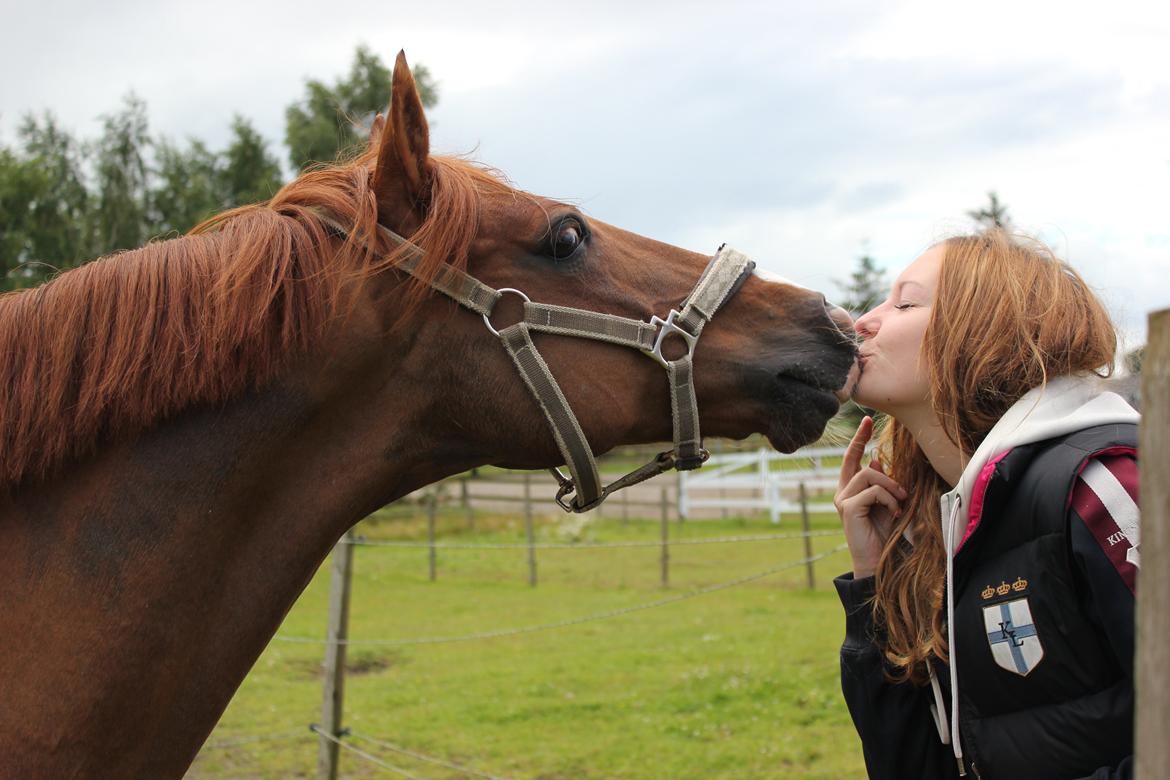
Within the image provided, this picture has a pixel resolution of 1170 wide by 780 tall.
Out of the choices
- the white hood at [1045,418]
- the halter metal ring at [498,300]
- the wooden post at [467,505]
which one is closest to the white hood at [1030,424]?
Answer: the white hood at [1045,418]

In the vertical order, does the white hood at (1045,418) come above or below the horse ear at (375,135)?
below

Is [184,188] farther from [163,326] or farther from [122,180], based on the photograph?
[163,326]

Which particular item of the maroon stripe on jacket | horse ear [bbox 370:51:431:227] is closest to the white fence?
horse ear [bbox 370:51:431:227]

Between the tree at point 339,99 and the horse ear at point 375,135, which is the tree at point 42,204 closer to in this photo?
the tree at point 339,99

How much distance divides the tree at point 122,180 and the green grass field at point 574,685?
39.5 ft

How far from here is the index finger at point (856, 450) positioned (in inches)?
87.4

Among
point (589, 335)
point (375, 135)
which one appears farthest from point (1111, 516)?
point (375, 135)

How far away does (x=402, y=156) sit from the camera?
1866 mm

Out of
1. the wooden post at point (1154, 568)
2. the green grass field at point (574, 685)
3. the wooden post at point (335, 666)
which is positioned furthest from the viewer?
the green grass field at point (574, 685)

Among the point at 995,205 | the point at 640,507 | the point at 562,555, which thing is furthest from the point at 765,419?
the point at 995,205

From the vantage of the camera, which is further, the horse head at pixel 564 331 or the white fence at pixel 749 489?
the white fence at pixel 749 489

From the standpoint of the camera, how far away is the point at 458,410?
6.41ft

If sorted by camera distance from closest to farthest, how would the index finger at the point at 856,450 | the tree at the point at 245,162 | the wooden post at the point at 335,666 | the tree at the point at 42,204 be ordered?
the index finger at the point at 856,450 → the wooden post at the point at 335,666 → the tree at the point at 42,204 → the tree at the point at 245,162

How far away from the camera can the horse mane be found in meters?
1.66
